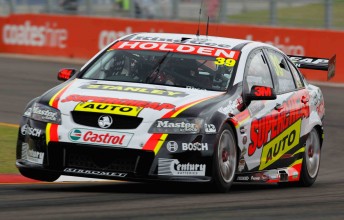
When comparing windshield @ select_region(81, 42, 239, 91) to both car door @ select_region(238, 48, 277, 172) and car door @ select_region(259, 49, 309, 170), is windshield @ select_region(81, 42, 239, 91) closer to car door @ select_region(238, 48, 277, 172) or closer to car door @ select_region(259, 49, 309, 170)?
→ car door @ select_region(238, 48, 277, 172)

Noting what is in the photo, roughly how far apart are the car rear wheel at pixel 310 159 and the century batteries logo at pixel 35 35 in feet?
56.9

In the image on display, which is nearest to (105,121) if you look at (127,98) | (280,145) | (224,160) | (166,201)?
(127,98)

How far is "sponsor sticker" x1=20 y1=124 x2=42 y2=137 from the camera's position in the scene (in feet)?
30.9

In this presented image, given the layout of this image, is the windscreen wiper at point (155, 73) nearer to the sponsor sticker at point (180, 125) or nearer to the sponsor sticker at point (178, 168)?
the sponsor sticker at point (180, 125)

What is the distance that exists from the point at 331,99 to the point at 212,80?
1131cm

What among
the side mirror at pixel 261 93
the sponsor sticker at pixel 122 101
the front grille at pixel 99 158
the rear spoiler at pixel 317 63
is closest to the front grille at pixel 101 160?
the front grille at pixel 99 158

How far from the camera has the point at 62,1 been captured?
97.8 feet

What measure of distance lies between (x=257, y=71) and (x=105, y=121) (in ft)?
7.34

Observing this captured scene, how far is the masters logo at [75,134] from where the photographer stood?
30.3ft

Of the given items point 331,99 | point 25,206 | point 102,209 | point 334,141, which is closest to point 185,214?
point 102,209

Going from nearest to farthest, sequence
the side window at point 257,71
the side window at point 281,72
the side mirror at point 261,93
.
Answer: the side mirror at point 261,93, the side window at point 257,71, the side window at point 281,72

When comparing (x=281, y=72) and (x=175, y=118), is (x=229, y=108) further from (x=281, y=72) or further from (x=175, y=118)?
(x=281, y=72)

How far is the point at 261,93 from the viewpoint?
10.2 metres

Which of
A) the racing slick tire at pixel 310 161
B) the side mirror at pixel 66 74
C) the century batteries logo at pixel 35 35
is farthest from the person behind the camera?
the century batteries logo at pixel 35 35
